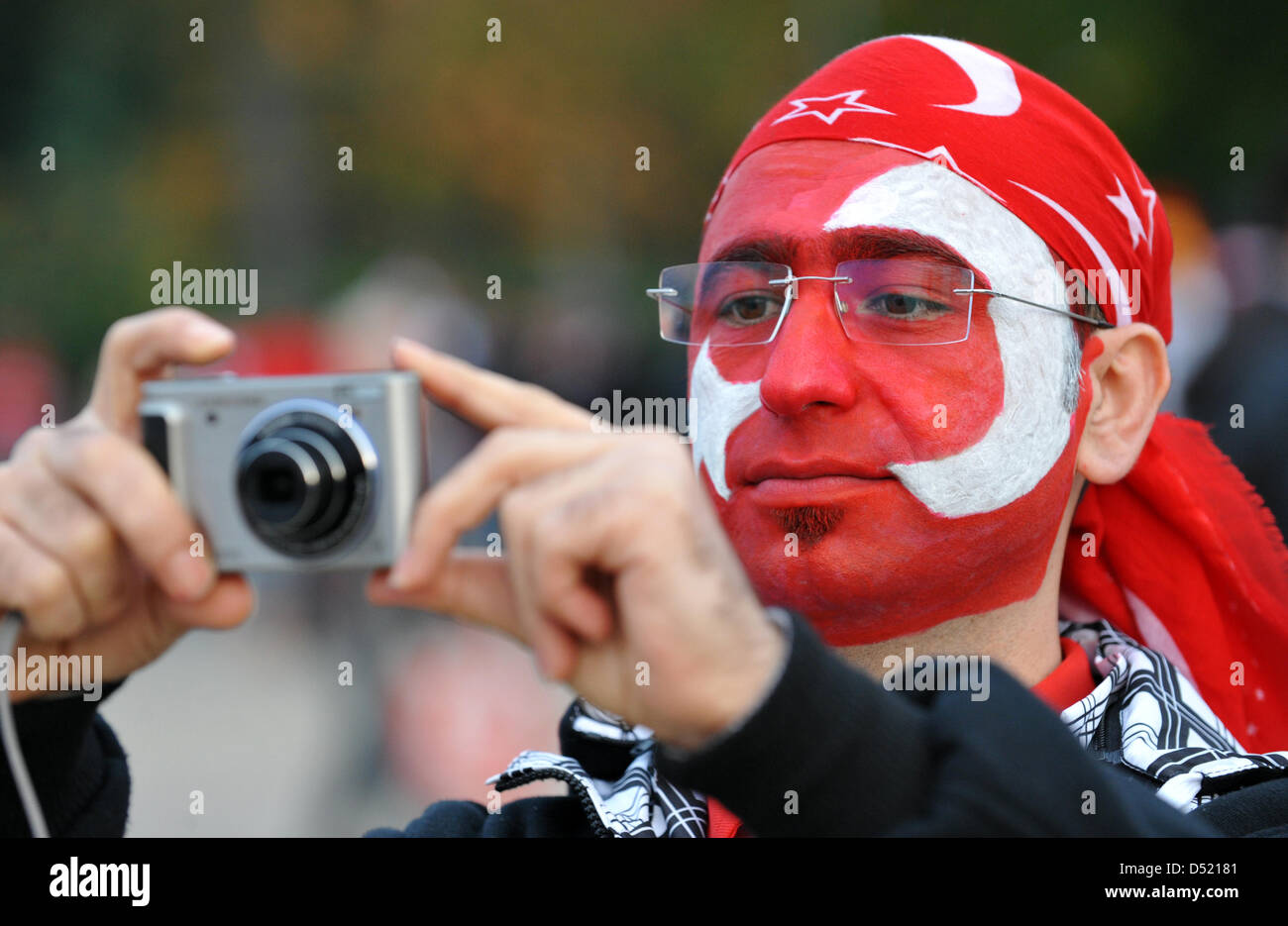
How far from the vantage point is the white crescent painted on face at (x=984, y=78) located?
235cm

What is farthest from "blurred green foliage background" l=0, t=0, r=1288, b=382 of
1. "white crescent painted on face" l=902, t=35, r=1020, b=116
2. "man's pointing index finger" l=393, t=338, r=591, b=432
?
"man's pointing index finger" l=393, t=338, r=591, b=432

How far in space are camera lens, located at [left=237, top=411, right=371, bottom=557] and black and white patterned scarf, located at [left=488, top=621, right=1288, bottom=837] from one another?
0.88 m

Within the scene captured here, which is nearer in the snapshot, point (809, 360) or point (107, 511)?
point (107, 511)

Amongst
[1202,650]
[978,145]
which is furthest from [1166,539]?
[978,145]

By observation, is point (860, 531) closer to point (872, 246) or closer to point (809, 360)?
point (809, 360)

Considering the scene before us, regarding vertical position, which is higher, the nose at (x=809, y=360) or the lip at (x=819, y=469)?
the nose at (x=809, y=360)

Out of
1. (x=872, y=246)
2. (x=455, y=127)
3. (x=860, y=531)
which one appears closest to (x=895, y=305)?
(x=872, y=246)

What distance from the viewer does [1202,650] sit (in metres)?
2.50

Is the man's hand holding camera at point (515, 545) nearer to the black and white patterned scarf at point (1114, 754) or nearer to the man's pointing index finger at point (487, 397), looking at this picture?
the man's pointing index finger at point (487, 397)

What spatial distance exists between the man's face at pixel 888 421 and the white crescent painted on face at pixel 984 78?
0.51ft

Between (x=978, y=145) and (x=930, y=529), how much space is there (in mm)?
646

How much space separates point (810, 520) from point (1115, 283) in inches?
28.3

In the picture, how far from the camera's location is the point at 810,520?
217cm

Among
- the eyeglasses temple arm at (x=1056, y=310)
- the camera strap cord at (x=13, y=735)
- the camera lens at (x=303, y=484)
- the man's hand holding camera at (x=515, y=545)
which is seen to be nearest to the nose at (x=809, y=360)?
the eyeglasses temple arm at (x=1056, y=310)
